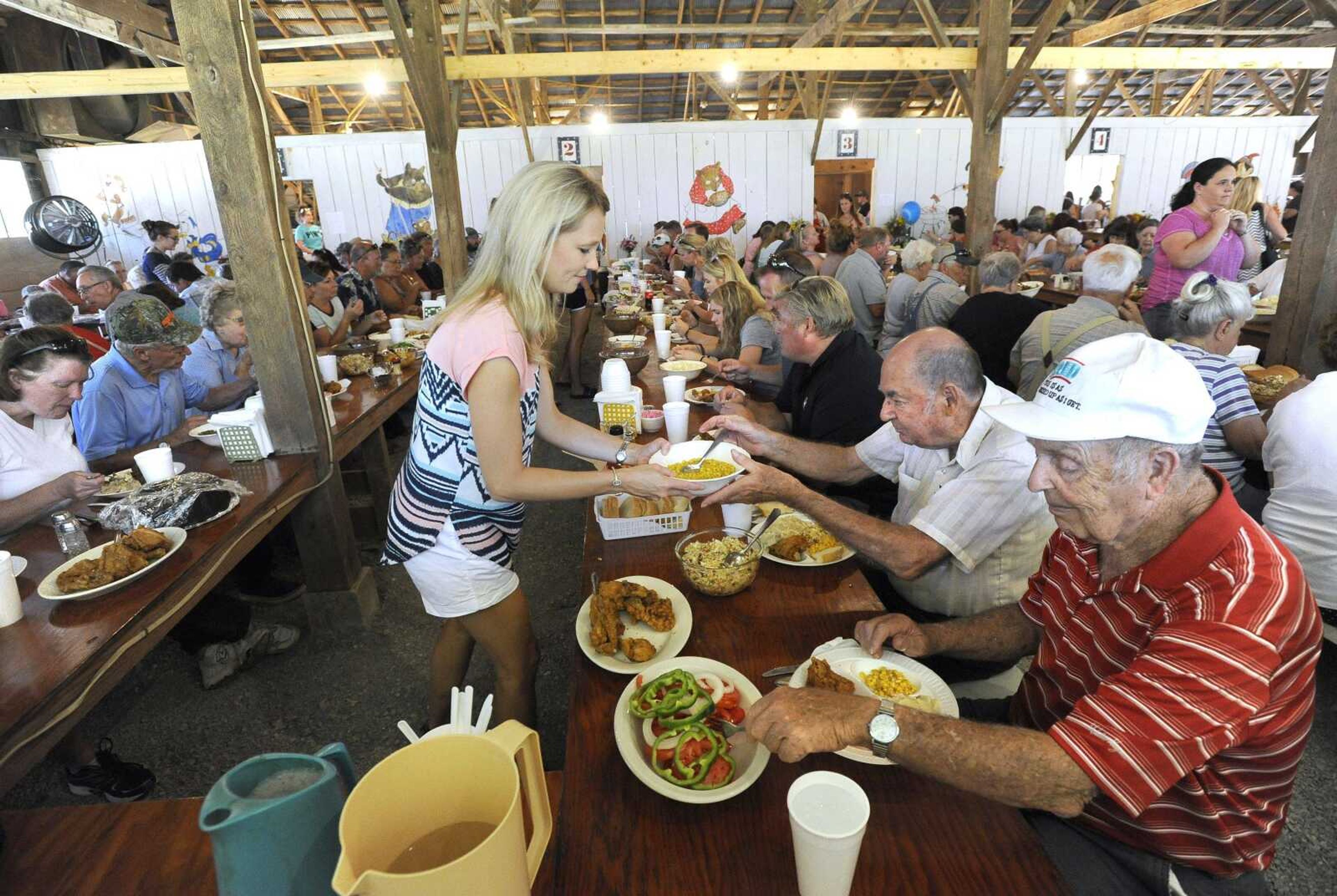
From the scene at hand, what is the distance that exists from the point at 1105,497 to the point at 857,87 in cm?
1790

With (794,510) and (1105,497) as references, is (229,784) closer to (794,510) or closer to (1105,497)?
(1105,497)

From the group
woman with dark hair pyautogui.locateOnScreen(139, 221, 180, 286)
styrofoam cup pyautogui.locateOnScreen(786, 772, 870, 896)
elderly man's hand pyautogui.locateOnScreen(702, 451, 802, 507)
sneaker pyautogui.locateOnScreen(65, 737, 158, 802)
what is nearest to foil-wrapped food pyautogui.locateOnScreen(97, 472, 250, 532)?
sneaker pyautogui.locateOnScreen(65, 737, 158, 802)

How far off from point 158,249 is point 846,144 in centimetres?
1126

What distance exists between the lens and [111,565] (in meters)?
1.85

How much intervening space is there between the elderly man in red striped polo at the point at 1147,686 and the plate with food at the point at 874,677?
177mm

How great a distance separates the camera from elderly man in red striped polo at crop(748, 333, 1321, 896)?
1.01m

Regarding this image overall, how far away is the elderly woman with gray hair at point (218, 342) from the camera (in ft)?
12.5

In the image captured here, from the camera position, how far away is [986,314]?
172 inches

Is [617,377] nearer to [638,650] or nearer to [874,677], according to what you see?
[638,650]

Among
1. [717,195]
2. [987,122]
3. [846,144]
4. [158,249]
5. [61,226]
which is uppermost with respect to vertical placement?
[846,144]

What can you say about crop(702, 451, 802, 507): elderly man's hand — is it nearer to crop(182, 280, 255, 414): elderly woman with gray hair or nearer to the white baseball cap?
the white baseball cap

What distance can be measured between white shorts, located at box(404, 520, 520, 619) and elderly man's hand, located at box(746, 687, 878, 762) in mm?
1026

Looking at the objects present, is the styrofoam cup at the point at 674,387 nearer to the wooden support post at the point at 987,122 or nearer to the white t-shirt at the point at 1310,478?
the white t-shirt at the point at 1310,478

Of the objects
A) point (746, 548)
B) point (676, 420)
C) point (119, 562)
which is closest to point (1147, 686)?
point (746, 548)
